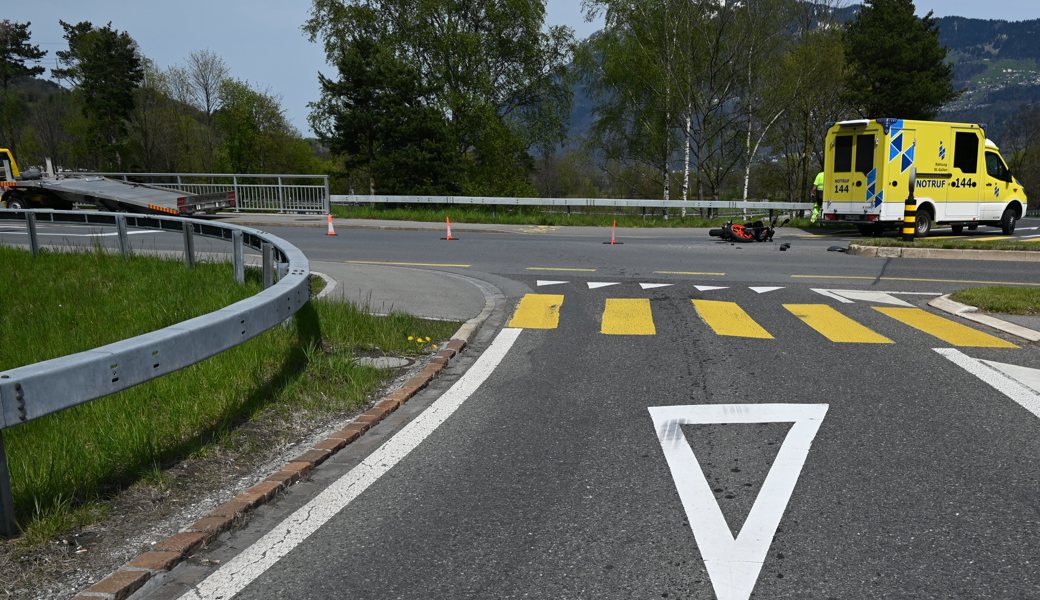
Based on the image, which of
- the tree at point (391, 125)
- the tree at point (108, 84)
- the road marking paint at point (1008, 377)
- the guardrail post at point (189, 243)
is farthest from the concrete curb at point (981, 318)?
the tree at point (108, 84)

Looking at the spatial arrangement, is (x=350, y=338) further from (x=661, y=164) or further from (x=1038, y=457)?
(x=661, y=164)

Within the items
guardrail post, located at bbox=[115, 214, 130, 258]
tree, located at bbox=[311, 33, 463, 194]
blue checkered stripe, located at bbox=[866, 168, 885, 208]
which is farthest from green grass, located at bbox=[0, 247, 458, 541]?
tree, located at bbox=[311, 33, 463, 194]

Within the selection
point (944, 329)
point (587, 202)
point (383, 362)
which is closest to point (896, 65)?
point (587, 202)

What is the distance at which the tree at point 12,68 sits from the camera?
67.8 metres

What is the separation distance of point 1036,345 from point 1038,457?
382 centimetres

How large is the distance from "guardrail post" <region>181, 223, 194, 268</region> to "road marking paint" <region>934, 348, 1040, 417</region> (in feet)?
30.7

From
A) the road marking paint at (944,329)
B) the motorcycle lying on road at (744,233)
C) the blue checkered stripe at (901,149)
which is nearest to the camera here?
the road marking paint at (944,329)

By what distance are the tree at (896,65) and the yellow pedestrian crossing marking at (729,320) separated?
134ft

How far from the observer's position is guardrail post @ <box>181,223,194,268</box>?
1052 centimetres

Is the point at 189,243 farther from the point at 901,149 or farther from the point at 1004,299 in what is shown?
the point at 901,149

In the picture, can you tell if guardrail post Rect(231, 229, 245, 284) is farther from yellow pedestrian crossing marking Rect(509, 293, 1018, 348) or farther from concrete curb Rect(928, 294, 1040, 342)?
concrete curb Rect(928, 294, 1040, 342)

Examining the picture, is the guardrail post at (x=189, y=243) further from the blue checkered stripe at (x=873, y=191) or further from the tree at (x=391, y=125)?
the tree at (x=391, y=125)

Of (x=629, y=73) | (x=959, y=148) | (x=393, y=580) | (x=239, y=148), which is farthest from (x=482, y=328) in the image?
(x=239, y=148)

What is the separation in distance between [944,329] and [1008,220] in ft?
58.3
